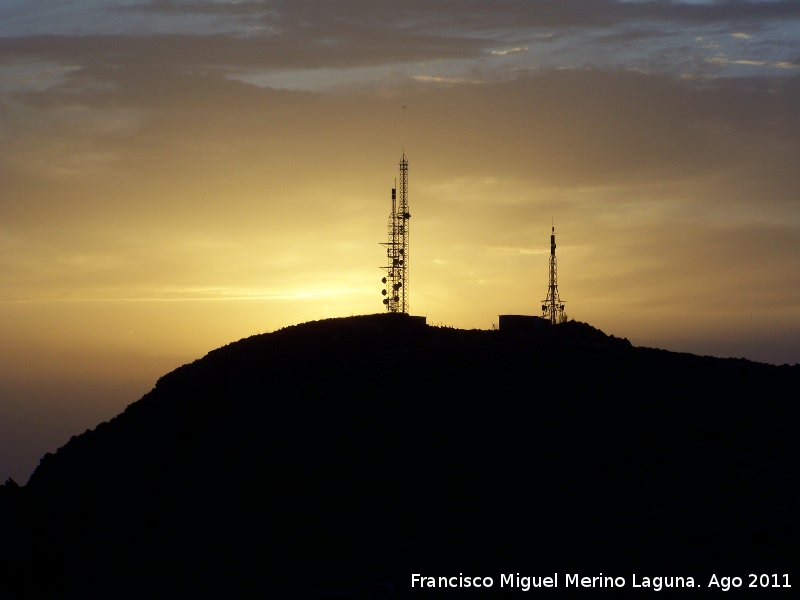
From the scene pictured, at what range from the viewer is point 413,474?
49125 mm

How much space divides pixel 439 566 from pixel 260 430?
17.3 meters

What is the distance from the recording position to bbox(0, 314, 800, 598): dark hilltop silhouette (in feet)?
139

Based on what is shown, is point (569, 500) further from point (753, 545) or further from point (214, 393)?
point (214, 393)

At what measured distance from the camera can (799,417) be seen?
53156 millimetres

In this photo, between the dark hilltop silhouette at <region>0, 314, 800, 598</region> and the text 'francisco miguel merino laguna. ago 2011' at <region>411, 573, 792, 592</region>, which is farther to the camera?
the dark hilltop silhouette at <region>0, 314, 800, 598</region>

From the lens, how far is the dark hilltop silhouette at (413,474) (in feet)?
139

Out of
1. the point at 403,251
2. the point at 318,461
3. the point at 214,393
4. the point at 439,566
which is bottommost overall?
the point at 439,566

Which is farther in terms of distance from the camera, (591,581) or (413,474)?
(413,474)

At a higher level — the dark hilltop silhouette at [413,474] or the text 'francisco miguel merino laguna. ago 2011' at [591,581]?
the dark hilltop silhouette at [413,474]

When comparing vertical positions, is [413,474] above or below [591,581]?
above

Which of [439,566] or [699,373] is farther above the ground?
[699,373]

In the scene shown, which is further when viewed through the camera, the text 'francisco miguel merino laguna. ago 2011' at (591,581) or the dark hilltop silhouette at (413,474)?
the dark hilltop silhouette at (413,474)

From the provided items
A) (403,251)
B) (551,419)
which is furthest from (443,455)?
(403,251)

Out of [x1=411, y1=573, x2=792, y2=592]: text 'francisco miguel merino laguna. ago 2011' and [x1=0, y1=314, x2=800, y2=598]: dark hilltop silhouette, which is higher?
[x1=0, y1=314, x2=800, y2=598]: dark hilltop silhouette
